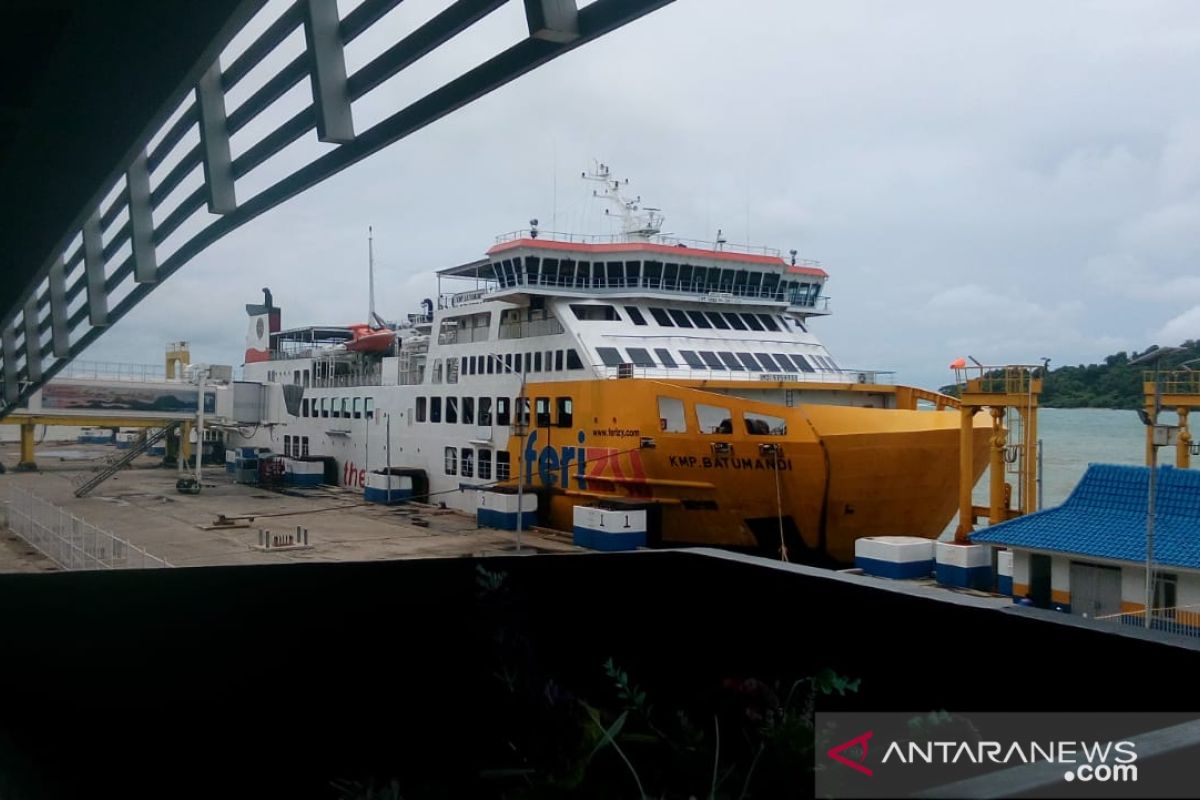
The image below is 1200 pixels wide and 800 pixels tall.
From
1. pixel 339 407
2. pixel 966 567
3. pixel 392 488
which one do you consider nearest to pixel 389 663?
pixel 966 567

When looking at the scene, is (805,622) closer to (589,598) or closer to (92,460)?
(589,598)

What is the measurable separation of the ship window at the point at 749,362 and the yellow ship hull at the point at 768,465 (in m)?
1.68

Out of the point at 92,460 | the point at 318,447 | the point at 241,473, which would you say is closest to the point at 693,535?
the point at 318,447

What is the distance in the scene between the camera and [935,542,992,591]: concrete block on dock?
485 inches

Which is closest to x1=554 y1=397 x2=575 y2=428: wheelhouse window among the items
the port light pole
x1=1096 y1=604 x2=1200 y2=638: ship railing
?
the port light pole

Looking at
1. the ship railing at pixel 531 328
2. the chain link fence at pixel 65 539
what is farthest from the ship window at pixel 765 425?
the chain link fence at pixel 65 539

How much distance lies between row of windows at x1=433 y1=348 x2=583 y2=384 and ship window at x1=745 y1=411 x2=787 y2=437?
3.86m

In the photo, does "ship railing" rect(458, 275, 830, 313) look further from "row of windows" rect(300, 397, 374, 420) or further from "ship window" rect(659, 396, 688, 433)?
"row of windows" rect(300, 397, 374, 420)

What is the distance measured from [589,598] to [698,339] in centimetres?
1416

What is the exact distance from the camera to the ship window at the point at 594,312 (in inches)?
706

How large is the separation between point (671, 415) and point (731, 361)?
120 inches

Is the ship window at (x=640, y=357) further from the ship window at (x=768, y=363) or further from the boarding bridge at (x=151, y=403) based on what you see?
the boarding bridge at (x=151, y=403)

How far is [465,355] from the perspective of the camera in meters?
20.4

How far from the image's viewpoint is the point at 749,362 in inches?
696
